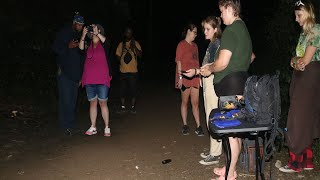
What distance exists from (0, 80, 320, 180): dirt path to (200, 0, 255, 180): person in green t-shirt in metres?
1.29

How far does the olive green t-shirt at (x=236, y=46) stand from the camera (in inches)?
192

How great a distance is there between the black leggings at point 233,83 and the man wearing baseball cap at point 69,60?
3.45m

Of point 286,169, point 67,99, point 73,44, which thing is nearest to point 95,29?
point 73,44

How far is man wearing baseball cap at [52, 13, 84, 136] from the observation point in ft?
25.2

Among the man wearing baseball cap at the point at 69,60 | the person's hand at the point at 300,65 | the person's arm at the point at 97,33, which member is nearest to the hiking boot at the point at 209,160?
the person's hand at the point at 300,65

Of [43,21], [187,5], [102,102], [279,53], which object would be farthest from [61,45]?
[187,5]

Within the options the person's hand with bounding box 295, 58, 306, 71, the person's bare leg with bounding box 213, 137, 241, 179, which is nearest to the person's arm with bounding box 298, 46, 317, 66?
the person's hand with bounding box 295, 58, 306, 71

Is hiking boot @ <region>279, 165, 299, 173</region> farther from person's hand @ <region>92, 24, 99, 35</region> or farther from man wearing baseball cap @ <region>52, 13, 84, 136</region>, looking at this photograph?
man wearing baseball cap @ <region>52, 13, 84, 136</region>

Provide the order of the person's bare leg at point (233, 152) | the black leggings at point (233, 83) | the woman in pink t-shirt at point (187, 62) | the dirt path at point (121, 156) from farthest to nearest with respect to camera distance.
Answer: the woman in pink t-shirt at point (187, 62) → the dirt path at point (121, 156) → the person's bare leg at point (233, 152) → the black leggings at point (233, 83)

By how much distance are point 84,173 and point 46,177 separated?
513 mm

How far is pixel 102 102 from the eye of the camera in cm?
787

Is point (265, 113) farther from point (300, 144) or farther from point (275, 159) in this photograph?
point (275, 159)

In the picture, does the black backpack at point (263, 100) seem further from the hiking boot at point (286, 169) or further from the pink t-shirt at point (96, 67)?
the pink t-shirt at point (96, 67)

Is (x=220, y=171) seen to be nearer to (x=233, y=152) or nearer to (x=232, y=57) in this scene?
(x=233, y=152)
